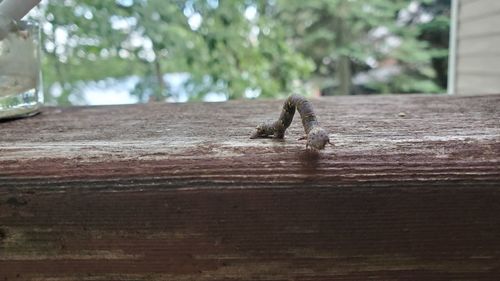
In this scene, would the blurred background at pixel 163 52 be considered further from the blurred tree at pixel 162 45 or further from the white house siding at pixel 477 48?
the white house siding at pixel 477 48

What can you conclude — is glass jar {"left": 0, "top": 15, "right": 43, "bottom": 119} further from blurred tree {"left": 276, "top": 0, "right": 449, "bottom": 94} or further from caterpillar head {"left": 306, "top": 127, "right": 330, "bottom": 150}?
blurred tree {"left": 276, "top": 0, "right": 449, "bottom": 94}

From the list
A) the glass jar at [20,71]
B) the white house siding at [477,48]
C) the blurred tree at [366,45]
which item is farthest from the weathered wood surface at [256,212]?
the blurred tree at [366,45]

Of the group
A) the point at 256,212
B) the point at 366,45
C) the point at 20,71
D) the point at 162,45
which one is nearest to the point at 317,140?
the point at 256,212

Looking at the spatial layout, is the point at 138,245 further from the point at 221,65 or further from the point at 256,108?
the point at 221,65

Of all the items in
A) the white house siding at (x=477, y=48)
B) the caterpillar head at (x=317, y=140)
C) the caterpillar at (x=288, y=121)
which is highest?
the white house siding at (x=477, y=48)

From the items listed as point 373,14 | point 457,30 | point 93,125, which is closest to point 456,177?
point 93,125

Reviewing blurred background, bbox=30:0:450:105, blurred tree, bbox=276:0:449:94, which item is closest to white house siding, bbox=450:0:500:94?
blurred background, bbox=30:0:450:105
